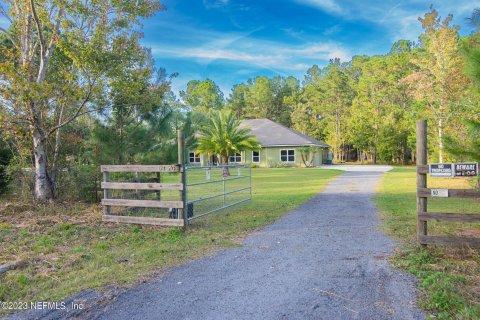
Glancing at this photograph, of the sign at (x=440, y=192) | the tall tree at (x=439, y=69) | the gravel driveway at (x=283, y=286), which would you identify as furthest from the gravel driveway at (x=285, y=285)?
the tall tree at (x=439, y=69)

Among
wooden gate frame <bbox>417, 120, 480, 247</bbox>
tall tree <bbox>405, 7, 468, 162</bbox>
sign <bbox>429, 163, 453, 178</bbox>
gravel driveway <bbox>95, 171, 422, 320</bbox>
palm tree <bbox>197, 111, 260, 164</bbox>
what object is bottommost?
gravel driveway <bbox>95, 171, 422, 320</bbox>

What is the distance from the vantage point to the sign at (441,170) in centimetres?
486

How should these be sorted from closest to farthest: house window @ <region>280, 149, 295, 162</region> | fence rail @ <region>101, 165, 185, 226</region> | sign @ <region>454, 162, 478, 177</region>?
1. sign @ <region>454, 162, 478, 177</region>
2. fence rail @ <region>101, 165, 185, 226</region>
3. house window @ <region>280, 149, 295, 162</region>

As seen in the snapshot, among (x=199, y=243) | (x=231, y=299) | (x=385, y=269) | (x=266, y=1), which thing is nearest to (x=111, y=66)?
(x=199, y=243)

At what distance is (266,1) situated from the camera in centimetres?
1806

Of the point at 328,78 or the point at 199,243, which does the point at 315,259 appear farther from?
the point at 328,78

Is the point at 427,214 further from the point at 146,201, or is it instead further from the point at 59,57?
the point at 59,57

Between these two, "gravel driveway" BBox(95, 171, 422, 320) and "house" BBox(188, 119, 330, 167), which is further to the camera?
"house" BBox(188, 119, 330, 167)

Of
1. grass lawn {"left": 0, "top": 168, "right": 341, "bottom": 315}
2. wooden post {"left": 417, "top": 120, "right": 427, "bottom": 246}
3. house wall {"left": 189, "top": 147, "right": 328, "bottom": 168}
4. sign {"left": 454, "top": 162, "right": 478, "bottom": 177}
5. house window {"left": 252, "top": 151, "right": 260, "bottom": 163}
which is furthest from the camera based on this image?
house window {"left": 252, "top": 151, "right": 260, "bottom": 163}

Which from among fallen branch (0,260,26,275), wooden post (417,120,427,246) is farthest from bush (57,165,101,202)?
wooden post (417,120,427,246)

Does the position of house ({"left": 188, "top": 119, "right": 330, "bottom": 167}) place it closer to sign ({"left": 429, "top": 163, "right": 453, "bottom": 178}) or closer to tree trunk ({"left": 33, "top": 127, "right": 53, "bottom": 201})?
tree trunk ({"left": 33, "top": 127, "right": 53, "bottom": 201})

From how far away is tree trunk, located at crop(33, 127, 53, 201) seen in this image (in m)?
8.88

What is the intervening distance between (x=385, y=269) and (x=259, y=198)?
7.57m

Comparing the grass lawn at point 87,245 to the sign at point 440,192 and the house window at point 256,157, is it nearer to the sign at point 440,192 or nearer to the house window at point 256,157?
the sign at point 440,192
